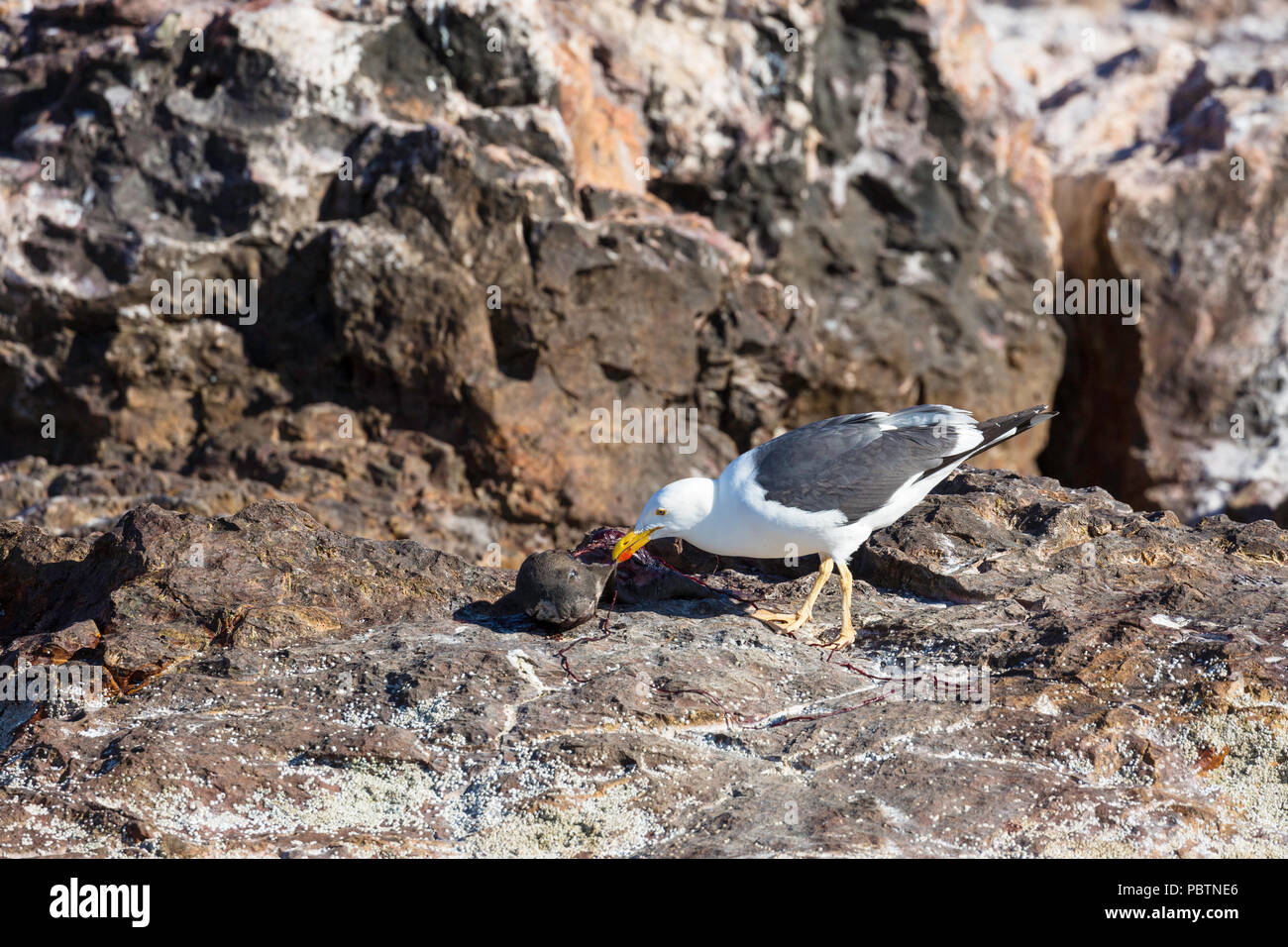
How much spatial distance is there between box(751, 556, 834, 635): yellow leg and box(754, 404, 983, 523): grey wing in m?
0.39

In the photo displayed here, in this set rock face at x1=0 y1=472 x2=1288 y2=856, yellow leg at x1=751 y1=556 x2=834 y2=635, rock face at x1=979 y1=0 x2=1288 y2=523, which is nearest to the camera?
rock face at x1=0 y1=472 x2=1288 y2=856

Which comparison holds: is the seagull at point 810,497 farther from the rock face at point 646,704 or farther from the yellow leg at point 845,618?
the rock face at point 646,704

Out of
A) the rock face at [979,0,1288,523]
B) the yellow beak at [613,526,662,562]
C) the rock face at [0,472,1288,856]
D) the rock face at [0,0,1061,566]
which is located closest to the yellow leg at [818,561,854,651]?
the rock face at [0,472,1288,856]

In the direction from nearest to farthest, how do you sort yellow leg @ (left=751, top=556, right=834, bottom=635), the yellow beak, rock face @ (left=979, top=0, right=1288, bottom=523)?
the yellow beak, yellow leg @ (left=751, top=556, right=834, bottom=635), rock face @ (left=979, top=0, right=1288, bottom=523)

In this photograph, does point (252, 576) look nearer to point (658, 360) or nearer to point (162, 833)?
point (162, 833)

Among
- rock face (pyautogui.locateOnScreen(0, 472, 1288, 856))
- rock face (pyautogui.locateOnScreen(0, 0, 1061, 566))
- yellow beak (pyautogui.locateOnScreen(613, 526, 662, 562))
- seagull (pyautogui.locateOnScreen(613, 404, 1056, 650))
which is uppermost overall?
rock face (pyautogui.locateOnScreen(0, 0, 1061, 566))

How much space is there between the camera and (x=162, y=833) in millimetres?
4336

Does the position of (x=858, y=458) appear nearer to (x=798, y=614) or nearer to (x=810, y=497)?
(x=810, y=497)

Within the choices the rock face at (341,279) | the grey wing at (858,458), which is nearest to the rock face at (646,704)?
the grey wing at (858,458)

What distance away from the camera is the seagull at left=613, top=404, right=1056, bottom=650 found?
586 cm

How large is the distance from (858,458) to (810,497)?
1.16 feet

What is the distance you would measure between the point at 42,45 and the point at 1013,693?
10.6m

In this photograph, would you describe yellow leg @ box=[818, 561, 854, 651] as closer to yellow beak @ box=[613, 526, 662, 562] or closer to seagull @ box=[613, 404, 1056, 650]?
seagull @ box=[613, 404, 1056, 650]

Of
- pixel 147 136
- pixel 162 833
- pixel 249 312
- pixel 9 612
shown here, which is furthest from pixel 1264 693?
pixel 147 136
